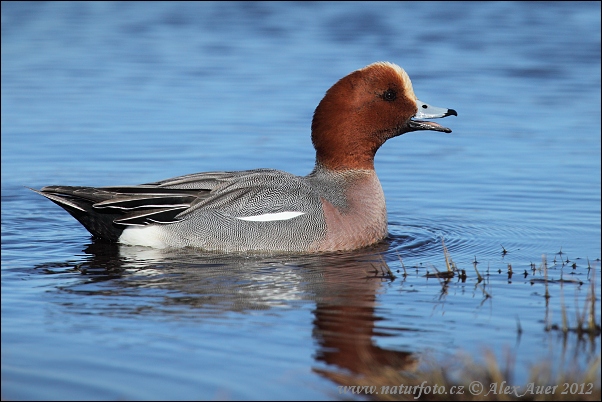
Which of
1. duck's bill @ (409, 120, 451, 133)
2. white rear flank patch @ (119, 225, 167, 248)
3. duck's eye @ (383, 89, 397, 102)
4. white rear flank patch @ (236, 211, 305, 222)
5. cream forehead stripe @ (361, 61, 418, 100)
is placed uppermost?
cream forehead stripe @ (361, 61, 418, 100)

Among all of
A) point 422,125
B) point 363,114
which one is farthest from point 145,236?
point 422,125

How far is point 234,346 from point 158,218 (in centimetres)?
250

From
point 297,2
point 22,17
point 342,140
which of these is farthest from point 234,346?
point 297,2

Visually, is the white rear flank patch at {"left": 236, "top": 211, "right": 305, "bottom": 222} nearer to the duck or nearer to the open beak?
the duck

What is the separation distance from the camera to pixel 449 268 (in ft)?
21.3

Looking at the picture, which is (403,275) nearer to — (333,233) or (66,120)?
(333,233)

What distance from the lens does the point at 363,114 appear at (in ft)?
25.2

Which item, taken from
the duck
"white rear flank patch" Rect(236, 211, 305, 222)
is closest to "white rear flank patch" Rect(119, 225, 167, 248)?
the duck

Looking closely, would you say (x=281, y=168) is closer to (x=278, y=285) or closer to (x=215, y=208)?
(x=215, y=208)

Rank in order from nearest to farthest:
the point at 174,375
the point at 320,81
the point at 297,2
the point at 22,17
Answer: the point at 174,375
the point at 320,81
the point at 22,17
the point at 297,2

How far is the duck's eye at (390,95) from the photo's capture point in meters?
7.71

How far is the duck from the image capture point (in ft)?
23.7

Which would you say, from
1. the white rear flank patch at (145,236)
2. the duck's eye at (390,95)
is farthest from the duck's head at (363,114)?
the white rear flank patch at (145,236)

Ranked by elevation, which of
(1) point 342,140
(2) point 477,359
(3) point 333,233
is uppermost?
(1) point 342,140
